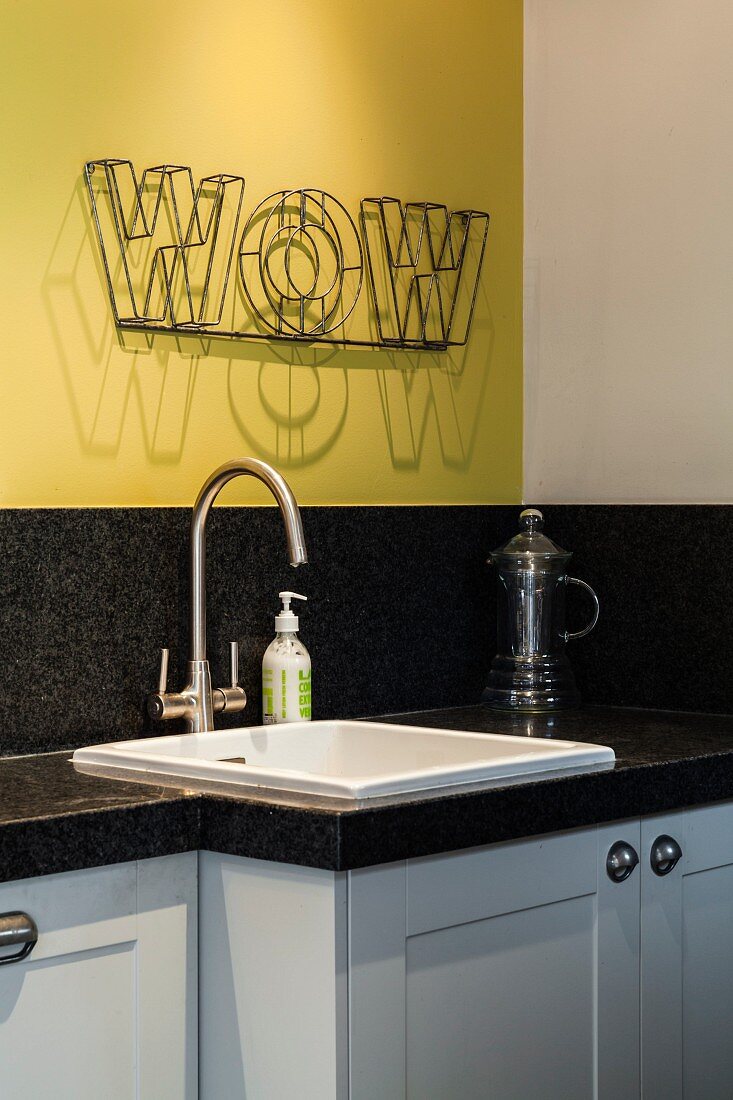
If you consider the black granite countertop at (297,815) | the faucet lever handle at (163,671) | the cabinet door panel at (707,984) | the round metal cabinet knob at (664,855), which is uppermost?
the faucet lever handle at (163,671)

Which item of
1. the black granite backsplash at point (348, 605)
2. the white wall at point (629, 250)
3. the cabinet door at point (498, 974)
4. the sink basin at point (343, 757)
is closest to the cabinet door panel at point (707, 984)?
the cabinet door at point (498, 974)

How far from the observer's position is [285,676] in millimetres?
1840

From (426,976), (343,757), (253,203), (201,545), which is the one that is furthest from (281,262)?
(426,976)

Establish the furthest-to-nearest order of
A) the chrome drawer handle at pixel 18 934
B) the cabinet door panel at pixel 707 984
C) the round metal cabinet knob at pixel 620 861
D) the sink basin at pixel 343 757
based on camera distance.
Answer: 1. the cabinet door panel at pixel 707 984
2. the round metal cabinet knob at pixel 620 861
3. the sink basin at pixel 343 757
4. the chrome drawer handle at pixel 18 934

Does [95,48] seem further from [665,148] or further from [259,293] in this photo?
[665,148]

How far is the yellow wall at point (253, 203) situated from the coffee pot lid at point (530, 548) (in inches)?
4.9

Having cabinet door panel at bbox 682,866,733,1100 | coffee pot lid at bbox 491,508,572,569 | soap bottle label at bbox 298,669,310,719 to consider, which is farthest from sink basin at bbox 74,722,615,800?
coffee pot lid at bbox 491,508,572,569

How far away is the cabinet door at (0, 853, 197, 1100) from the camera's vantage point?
127 centimetres

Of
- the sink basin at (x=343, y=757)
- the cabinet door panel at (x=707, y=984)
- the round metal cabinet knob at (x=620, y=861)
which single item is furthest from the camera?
the cabinet door panel at (x=707, y=984)

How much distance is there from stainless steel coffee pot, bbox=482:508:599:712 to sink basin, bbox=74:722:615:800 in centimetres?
34

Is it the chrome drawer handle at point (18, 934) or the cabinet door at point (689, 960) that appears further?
the cabinet door at point (689, 960)

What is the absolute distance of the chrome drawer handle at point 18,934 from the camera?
1.24 meters

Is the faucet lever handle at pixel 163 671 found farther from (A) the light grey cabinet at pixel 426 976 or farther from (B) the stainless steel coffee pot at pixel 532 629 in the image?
(B) the stainless steel coffee pot at pixel 532 629

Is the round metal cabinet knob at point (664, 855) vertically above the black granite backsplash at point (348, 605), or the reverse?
the black granite backsplash at point (348, 605)
